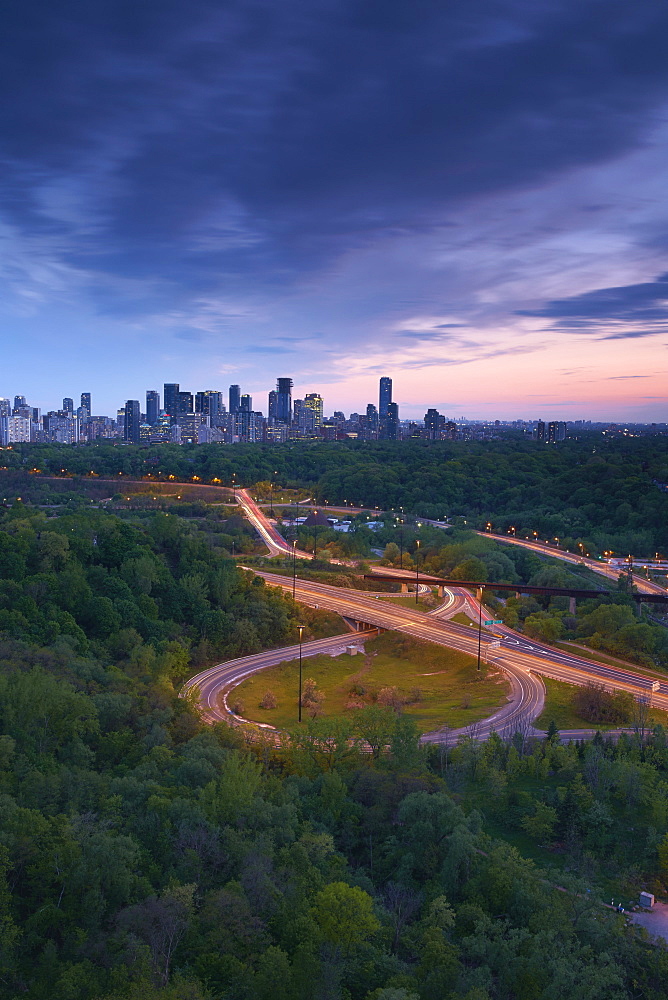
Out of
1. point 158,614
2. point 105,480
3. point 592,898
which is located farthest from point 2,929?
point 105,480

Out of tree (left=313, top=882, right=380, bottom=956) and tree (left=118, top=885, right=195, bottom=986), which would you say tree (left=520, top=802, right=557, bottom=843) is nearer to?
tree (left=313, top=882, right=380, bottom=956)

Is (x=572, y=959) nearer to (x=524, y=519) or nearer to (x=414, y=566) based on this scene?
(x=414, y=566)

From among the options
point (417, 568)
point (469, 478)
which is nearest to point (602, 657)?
point (417, 568)

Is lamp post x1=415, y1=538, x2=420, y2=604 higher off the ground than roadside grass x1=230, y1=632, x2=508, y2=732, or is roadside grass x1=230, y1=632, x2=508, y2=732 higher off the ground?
lamp post x1=415, y1=538, x2=420, y2=604

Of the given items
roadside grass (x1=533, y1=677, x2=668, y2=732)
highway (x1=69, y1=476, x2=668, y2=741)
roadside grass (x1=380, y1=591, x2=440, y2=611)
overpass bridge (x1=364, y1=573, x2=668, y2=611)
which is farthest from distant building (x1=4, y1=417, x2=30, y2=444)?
roadside grass (x1=533, y1=677, x2=668, y2=732)

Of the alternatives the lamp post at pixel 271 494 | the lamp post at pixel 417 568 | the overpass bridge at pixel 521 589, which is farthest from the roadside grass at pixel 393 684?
the lamp post at pixel 271 494

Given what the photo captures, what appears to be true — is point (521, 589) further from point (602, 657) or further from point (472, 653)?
point (472, 653)
